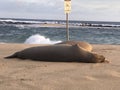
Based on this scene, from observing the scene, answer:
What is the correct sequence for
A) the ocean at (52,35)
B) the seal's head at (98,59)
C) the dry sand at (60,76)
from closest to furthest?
1. the dry sand at (60,76)
2. the seal's head at (98,59)
3. the ocean at (52,35)

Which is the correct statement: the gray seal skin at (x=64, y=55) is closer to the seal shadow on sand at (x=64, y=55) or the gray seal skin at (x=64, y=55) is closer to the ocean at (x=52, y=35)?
the seal shadow on sand at (x=64, y=55)

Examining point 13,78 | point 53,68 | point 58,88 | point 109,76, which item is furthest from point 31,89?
point 53,68

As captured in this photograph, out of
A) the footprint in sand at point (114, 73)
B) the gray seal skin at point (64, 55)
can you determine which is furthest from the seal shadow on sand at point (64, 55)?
the footprint in sand at point (114, 73)

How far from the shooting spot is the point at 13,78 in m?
6.42

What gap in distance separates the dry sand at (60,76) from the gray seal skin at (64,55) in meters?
0.42

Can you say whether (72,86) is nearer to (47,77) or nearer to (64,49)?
(47,77)

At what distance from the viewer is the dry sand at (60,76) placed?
582 centimetres

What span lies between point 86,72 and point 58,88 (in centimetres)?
166

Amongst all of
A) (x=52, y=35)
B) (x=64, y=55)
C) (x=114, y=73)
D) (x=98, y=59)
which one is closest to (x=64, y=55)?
(x=64, y=55)

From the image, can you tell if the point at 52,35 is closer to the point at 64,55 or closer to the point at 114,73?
the point at 64,55

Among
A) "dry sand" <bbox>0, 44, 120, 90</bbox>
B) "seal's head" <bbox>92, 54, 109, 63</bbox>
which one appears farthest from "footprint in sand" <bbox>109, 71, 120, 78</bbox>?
"seal's head" <bbox>92, 54, 109, 63</bbox>

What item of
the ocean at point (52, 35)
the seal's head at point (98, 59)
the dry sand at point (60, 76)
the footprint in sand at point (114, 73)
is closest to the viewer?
the dry sand at point (60, 76)

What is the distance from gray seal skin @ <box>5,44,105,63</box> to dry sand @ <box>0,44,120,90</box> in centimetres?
42

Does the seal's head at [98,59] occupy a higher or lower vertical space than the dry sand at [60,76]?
lower
